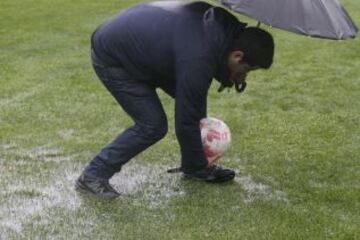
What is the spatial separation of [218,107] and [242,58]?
2.67 metres

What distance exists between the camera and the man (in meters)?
4.00

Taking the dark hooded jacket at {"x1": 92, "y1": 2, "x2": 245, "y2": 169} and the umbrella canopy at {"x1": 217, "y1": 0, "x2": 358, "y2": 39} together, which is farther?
the dark hooded jacket at {"x1": 92, "y1": 2, "x2": 245, "y2": 169}

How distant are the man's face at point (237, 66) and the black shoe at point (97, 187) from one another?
1036mm

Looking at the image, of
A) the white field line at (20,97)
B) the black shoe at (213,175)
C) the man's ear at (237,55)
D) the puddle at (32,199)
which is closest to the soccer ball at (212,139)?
the black shoe at (213,175)

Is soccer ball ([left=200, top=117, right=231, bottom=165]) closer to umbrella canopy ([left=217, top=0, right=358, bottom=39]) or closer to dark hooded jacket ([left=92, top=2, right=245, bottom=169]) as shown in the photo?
dark hooded jacket ([left=92, top=2, right=245, bottom=169])

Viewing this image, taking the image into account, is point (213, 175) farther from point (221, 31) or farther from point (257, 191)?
point (221, 31)

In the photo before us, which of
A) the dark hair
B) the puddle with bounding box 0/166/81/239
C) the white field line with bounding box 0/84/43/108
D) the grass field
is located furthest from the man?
the white field line with bounding box 0/84/43/108

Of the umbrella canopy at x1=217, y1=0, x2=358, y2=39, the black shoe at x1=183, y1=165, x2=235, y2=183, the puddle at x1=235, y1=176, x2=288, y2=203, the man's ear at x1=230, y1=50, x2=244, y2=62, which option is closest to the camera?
the umbrella canopy at x1=217, y1=0, x2=358, y2=39

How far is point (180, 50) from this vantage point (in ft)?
13.2

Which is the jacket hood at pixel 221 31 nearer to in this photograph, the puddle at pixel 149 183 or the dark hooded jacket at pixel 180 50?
the dark hooded jacket at pixel 180 50

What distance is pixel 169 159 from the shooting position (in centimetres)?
525

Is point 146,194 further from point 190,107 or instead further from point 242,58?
point 242,58

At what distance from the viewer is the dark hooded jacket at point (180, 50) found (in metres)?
3.98

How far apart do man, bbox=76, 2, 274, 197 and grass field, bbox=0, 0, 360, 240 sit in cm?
27
